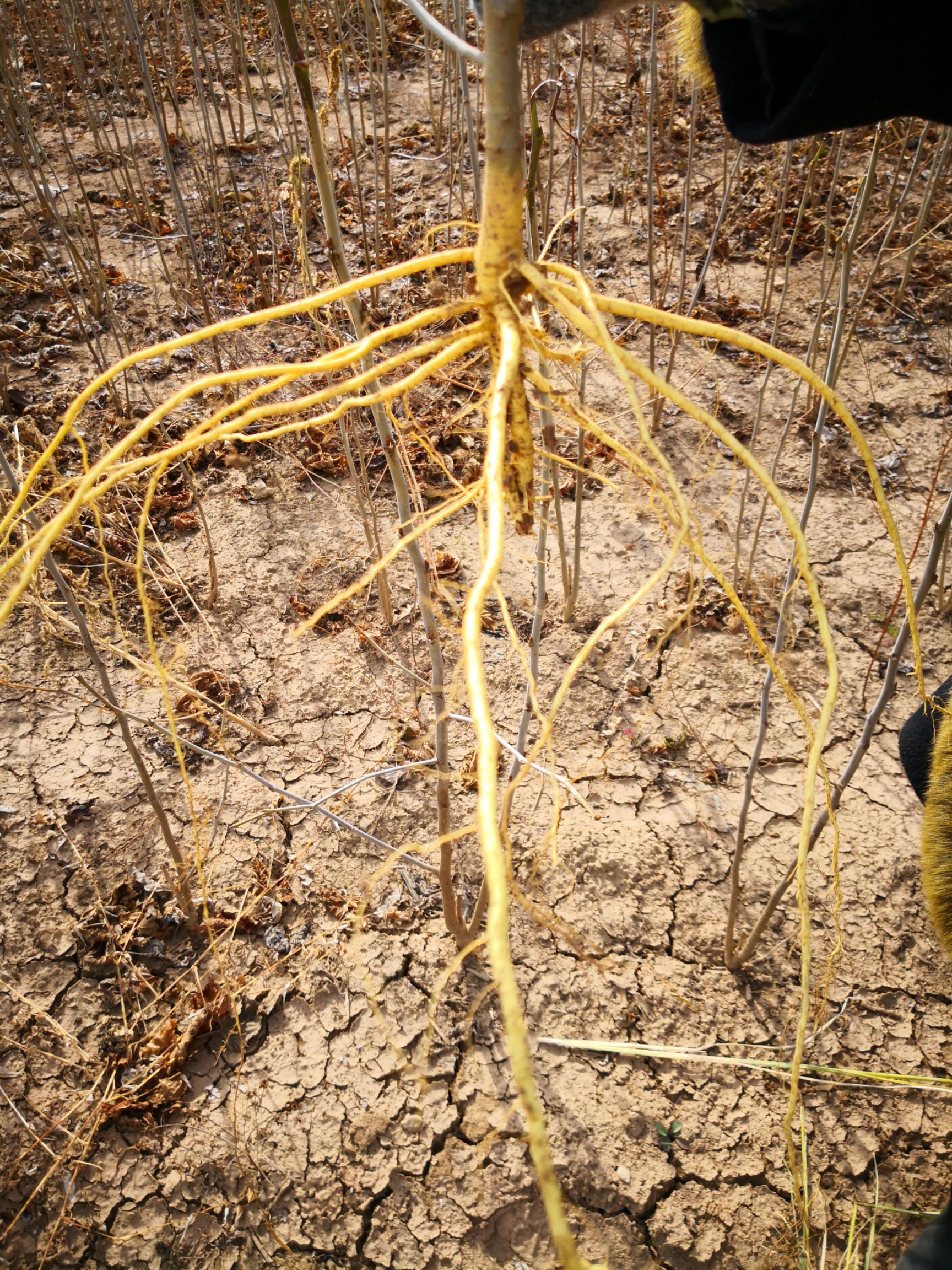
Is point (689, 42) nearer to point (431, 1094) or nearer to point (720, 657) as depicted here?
point (720, 657)

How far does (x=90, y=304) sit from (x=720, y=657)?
2377 millimetres

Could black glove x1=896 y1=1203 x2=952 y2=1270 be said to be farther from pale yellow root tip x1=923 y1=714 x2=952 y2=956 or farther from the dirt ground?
pale yellow root tip x1=923 y1=714 x2=952 y2=956

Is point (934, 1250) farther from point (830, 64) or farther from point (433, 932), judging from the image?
point (830, 64)

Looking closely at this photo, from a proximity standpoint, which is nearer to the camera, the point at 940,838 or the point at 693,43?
→ the point at 693,43

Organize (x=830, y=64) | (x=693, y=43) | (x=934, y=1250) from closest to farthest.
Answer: (x=830, y=64) < (x=693, y=43) < (x=934, y=1250)

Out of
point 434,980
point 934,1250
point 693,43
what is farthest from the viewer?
point 434,980

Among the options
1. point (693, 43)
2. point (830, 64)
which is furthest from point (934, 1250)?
point (693, 43)

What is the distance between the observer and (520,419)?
2.41ft

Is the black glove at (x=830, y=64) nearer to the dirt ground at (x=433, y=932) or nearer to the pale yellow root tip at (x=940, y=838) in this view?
the dirt ground at (x=433, y=932)

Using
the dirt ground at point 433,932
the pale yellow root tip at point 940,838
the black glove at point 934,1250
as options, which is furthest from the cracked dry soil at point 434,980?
the pale yellow root tip at point 940,838

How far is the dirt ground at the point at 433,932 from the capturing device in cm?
111

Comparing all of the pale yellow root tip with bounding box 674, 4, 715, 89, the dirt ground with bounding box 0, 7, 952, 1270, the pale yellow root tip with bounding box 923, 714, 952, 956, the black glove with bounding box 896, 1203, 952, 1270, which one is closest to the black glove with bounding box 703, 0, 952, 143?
the pale yellow root tip with bounding box 674, 4, 715, 89

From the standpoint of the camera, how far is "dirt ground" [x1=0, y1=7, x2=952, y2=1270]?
3.64 feet

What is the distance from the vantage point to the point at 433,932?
1358 mm
